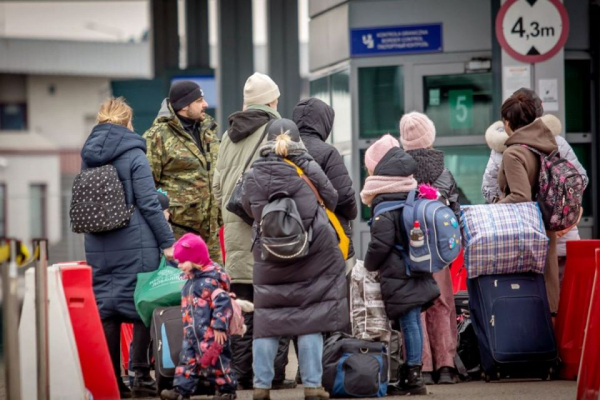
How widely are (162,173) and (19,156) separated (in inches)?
1773

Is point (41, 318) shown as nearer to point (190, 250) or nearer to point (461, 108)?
point (190, 250)

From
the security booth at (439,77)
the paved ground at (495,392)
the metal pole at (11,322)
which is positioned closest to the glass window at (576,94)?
the security booth at (439,77)

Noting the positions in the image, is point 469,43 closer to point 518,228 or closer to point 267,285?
point 518,228

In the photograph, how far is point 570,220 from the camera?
916 centimetres

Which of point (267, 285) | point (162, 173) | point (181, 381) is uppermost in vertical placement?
point (162, 173)

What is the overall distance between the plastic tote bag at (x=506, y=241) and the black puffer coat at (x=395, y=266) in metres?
0.58

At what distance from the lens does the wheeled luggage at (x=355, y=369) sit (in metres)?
8.44

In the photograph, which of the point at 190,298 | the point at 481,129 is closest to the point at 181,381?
the point at 190,298

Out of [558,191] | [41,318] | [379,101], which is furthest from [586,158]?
[41,318]

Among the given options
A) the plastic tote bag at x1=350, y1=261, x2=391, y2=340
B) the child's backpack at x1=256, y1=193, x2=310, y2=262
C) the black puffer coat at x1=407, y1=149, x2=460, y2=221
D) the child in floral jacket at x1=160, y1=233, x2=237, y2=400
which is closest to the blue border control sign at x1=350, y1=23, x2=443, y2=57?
the black puffer coat at x1=407, y1=149, x2=460, y2=221

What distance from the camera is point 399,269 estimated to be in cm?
856

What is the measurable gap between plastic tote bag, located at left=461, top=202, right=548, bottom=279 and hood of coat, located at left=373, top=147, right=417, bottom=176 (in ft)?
2.41

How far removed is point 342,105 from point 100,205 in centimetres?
604

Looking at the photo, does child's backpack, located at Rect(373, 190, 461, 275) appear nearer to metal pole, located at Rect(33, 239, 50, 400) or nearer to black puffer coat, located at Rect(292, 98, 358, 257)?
black puffer coat, located at Rect(292, 98, 358, 257)
